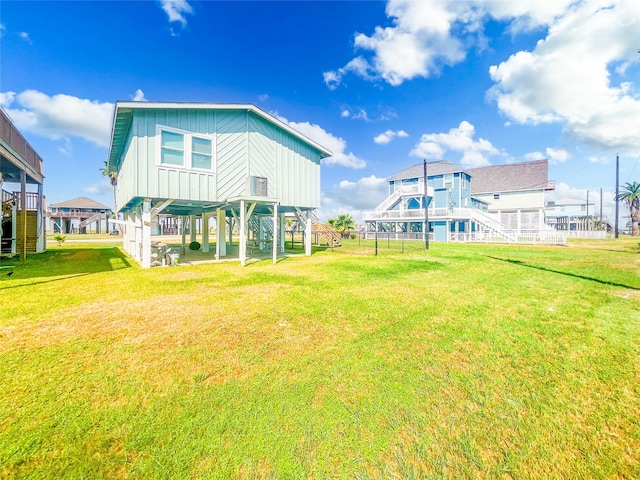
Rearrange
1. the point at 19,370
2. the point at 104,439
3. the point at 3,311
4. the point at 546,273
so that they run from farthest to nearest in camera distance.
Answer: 1. the point at 546,273
2. the point at 3,311
3. the point at 19,370
4. the point at 104,439

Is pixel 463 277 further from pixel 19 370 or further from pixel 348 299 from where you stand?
pixel 19 370

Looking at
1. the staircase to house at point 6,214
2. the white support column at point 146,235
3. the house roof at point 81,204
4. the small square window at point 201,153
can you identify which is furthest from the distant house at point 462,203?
the house roof at point 81,204

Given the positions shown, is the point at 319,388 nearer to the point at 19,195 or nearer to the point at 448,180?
the point at 19,195

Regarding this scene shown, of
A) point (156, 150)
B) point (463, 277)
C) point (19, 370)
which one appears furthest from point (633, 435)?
point (156, 150)

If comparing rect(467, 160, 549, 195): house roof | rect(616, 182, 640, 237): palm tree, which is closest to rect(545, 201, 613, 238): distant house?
rect(616, 182, 640, 237): palm tree

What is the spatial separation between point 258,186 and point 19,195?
12.4 m

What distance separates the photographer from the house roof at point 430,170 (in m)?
31.0

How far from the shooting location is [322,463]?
1.99 meters

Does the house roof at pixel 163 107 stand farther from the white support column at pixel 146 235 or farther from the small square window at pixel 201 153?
the white support column at pixel 146 235

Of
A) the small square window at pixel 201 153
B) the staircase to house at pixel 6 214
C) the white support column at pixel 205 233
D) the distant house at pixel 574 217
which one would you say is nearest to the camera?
the small square window at pixel 201 153

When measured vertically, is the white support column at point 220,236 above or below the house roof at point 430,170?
below

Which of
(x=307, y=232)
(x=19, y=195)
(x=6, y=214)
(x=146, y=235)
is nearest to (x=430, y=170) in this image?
(x=307, y=232)

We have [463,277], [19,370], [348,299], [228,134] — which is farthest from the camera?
[228,134]

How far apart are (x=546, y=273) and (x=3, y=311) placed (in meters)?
14.3
